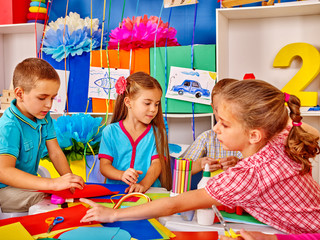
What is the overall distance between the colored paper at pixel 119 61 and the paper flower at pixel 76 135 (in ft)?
1.67

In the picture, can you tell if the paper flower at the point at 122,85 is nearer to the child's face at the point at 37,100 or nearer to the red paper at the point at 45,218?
the child's face at the point at 37,100

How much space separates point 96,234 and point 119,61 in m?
1.63

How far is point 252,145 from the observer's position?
102 cm

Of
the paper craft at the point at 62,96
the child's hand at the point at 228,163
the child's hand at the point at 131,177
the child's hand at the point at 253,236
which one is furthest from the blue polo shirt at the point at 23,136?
the paper craft at the point at 62,96

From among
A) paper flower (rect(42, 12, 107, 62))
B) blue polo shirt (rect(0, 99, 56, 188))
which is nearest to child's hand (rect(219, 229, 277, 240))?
blue polo shirt (rect(0, 99, 56, 188))

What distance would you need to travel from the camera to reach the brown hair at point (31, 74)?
1.39m

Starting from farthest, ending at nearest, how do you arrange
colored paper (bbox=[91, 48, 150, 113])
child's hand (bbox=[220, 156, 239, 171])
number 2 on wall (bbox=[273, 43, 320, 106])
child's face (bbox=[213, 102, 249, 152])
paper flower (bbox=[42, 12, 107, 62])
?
paper flower (bbox=[42, 12, 107, 62]), colored paper (bbox=[91, 48, 150, 113]), number 2 on wall (bbox=[273, 43, 320, 106]), child's hand (bbox=[220, 156, 239, 171]), child's face (bbox=[213, 102, 249, 152])

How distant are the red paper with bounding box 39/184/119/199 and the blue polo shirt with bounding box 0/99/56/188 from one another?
266 millimetres

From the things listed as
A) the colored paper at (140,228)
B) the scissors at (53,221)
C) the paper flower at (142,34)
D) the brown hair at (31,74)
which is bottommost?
the colored paper at (140,228)

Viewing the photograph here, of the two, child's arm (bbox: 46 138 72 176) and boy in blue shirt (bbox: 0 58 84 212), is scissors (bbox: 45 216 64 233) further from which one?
child's arm (bbox: 46 138 72 176)

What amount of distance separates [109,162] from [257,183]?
2.83 feet

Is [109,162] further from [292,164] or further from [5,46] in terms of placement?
[5,46]

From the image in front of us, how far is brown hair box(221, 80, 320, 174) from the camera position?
93 centimetres

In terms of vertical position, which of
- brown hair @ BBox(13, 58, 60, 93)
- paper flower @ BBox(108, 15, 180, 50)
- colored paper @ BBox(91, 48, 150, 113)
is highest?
paper flower @ BBox(108, 15, 180, 50)
